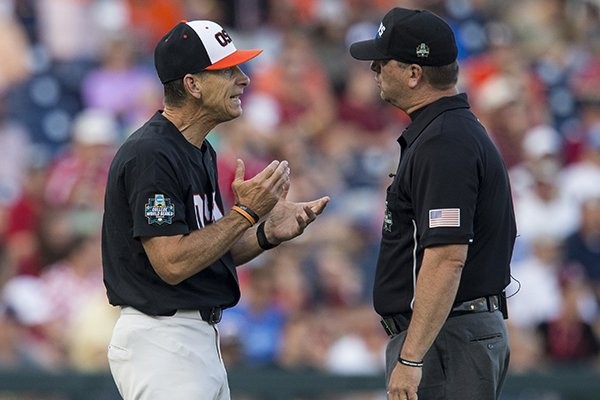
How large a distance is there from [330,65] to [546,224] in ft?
9.97

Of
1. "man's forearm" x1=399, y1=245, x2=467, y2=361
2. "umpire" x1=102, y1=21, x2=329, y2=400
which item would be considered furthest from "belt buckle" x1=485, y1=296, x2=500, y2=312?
"umpire" x1=102, y1=21, x2=329, y2=400

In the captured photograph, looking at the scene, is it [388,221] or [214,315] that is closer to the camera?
[388,221]

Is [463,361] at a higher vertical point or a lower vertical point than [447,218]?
lower

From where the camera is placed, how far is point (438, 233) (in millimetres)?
4867

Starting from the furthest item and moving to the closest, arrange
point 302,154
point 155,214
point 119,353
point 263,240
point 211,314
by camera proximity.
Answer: point 302,154 → point 263,240 → point 211,314 → point 119,353 → point 155,214

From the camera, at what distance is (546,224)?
10383mm

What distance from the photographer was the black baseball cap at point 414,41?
5066 millimetres

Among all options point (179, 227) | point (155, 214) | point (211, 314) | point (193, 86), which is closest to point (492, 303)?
point (211, 314)

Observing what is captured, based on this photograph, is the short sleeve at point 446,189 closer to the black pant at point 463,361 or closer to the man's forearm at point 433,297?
the man's forearm at point 433,297

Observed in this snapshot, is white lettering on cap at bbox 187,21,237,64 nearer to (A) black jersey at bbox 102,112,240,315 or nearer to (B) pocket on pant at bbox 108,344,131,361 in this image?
(A) black jersey at bbox 102,112,240,315

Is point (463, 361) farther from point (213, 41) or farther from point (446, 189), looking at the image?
point (213, 41)

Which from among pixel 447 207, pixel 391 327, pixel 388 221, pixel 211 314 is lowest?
pixel 391 327

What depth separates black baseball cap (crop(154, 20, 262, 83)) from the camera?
17.1 ft

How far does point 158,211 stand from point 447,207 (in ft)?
3.77
